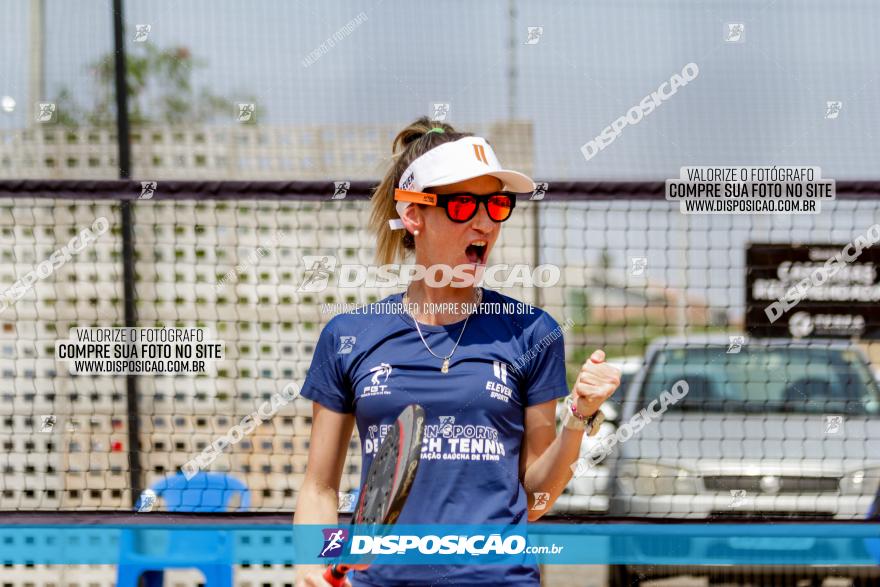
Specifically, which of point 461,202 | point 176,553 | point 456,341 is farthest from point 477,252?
point 176,553

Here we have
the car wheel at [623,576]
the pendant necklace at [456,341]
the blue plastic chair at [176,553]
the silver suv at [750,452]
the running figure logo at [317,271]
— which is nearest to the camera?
the pendant necklace at [456,341]

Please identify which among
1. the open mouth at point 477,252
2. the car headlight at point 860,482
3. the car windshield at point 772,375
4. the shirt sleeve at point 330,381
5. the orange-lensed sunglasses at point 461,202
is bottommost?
the car headlight at point 860,482

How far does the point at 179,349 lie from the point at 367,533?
208cm

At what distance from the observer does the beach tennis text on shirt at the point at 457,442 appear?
2.15m

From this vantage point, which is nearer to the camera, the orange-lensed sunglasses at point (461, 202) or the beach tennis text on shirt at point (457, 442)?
the beach tennis text on shirt at point (457, 442)

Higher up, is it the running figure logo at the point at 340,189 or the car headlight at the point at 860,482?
the running figure logo at the point at 340,189

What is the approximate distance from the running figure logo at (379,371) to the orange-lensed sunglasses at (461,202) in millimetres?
376

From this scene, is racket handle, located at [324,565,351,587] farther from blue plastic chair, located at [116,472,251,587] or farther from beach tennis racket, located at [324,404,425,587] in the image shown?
blue plastic chair, located at [116,472,251,587]

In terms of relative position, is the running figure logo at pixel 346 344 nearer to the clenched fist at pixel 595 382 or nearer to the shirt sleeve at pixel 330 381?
the shirt sleeve at pixel 330 381

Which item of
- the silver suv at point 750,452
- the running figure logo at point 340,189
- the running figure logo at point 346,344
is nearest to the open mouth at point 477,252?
the running figure logo at point 346,344

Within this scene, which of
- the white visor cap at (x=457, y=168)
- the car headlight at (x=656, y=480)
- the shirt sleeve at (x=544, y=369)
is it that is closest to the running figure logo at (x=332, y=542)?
the shirt sleeve at (x=544, y=369)

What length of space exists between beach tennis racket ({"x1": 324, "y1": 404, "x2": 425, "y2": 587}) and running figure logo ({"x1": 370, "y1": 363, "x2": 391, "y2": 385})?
105 mm

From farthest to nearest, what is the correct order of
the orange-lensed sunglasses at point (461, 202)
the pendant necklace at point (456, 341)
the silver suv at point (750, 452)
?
1. the silver suv at point (750, 452)
2. the orange-lensed sunglasses at point (461, 202)
3. the pendant necklace at point (456, 341)

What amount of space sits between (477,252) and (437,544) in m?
0.68
